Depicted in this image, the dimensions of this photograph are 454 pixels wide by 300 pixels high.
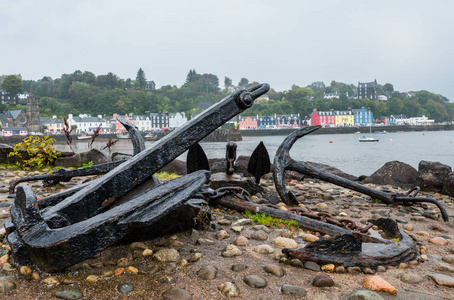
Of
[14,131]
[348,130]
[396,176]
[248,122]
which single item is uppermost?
[248,122]

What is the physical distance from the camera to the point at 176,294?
212cm

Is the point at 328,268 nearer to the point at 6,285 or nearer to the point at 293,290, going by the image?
the point at 293,290

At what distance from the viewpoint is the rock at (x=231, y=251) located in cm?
284

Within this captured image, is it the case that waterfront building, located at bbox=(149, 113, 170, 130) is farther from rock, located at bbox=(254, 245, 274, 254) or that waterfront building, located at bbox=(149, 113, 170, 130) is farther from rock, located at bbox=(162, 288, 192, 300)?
rock, located at bbox=(162, 288, 192, 300)

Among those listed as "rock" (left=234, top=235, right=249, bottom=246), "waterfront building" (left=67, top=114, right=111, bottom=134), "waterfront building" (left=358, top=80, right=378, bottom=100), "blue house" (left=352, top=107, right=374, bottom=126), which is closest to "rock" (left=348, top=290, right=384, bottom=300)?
"rock" (left=234, top=235, right=249, bottom=246)

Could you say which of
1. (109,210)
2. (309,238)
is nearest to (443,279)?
(309,238)

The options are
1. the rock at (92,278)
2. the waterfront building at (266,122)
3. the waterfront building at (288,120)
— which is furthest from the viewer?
the waterfront building at (266,122)

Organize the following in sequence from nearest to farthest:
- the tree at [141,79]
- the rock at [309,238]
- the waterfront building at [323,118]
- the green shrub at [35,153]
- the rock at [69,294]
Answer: the rock at [69,294], the rock at [309,238], the green shrub at [35,153], the waterfront building at [323,118], the tree at [141,79]

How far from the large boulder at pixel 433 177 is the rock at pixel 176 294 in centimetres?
706

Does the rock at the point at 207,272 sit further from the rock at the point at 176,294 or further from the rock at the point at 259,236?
the rock at the point at 259,236

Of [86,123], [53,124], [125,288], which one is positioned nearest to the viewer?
[125,288]

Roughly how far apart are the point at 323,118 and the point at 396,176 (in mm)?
97069

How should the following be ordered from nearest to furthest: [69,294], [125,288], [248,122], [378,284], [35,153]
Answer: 1. [69,294]
2. [125,288]
3. [378,284]
4. [35,153]
5. [248,122]

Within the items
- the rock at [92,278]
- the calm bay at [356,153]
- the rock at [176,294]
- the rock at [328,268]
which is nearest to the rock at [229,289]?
the rock at [176,294]
